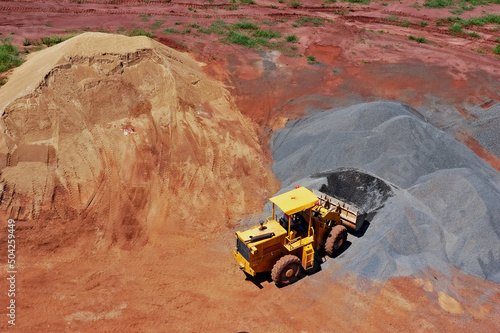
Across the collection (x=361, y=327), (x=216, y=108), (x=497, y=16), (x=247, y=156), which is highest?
(x=497, y=16)

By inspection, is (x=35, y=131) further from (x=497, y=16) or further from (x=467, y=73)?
(x=497, y=16)

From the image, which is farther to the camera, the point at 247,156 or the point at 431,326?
the point at 247,156

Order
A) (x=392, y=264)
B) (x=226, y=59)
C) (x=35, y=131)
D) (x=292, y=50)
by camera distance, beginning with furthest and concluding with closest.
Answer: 1. (x=292, y=50)
2. (x=226, y=59)
3. (x=35, y=131)
4. (x=392, y=264)

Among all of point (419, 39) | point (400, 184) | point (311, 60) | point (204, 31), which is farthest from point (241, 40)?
point (400, 184)

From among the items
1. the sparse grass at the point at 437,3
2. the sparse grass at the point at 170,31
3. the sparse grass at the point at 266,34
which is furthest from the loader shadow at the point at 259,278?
the sparse grass at the point at 437,3

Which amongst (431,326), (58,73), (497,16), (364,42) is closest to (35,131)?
(58,73)

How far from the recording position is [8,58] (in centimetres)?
2166

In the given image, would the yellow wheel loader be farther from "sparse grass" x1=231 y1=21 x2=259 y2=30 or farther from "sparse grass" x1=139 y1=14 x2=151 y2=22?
"sparse grass" x1=139 y1=14 x2=151 y2=22

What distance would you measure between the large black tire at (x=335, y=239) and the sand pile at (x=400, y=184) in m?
0.42

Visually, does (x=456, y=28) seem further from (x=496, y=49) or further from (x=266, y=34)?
(x=266, y=34)

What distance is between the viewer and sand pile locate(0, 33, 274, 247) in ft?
47.9

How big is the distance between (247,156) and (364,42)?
1858cm

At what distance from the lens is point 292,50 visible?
28906 millimetres

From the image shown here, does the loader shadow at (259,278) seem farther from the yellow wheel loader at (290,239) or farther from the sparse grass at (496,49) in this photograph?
the sparse grass at (496,49)
